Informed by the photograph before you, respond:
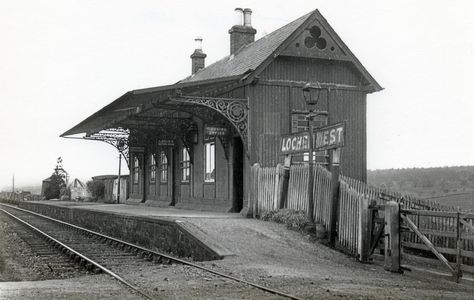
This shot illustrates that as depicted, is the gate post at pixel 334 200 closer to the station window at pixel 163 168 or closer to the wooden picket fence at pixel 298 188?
the wooden picket fence at pixel 298 188

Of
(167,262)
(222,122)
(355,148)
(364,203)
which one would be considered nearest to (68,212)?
(222,122)

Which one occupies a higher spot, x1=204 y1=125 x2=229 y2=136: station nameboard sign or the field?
x1=204 y1=125 x2=229 y2=136: station nameboard sign

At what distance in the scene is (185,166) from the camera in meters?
23.2

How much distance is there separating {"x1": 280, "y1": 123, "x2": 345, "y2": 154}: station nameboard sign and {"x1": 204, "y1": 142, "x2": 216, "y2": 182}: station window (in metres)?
4.91

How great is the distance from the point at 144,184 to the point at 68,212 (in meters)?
3.88

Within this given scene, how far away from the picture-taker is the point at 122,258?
43.2ft

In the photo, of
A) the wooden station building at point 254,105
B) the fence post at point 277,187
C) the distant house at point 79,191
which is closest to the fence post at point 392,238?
the fence post at point 277,187

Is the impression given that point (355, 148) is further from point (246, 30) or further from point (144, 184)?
point (144, 184)

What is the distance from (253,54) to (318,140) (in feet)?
22.7

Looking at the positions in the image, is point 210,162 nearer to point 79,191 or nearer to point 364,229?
point 364,229

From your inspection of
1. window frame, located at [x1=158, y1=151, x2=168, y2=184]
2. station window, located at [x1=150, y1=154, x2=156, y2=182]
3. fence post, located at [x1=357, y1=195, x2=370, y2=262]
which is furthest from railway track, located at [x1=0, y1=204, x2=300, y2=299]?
station window, located at [x1=150, y1=154, x2=156, y2=182]

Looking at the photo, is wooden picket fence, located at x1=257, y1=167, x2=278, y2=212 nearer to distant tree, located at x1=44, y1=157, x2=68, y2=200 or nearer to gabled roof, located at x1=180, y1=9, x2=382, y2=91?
gabled roof, located at x1=180, y1=9, x2=382, y2=91

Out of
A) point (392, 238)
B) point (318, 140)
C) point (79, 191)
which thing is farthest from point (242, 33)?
point (79, 191)

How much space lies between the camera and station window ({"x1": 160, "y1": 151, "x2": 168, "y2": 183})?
25938 millimetres
